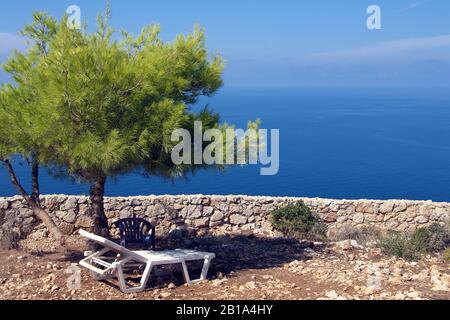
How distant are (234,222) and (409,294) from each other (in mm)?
6618

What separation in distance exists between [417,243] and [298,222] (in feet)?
9.52

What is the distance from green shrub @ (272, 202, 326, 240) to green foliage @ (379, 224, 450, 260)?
1874 mm

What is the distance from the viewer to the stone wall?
12344 millimetres

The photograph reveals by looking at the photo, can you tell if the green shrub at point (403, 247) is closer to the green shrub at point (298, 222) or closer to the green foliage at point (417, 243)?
the green foliage at point (417, 243)

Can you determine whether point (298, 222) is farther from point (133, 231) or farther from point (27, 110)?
point (27, 110)

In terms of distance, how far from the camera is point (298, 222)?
12.4 metres

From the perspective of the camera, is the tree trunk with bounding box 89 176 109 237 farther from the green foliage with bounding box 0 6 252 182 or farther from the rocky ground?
the rocky ground

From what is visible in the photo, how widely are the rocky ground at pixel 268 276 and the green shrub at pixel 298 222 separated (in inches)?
61.6

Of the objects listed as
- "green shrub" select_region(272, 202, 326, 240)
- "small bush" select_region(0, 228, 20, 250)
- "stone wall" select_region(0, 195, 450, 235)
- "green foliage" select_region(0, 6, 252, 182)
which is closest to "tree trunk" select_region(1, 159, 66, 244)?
"green foliage" select_region(0, 6, 252, 182)

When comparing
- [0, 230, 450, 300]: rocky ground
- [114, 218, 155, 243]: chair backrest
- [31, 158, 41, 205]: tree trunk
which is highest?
[31, 158, 41, 205]: tree trunk

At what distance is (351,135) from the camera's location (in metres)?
78.7

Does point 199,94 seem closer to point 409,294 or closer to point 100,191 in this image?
point 100,191

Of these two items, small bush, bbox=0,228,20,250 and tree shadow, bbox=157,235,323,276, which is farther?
small bush, bbox=0,228,20,250
